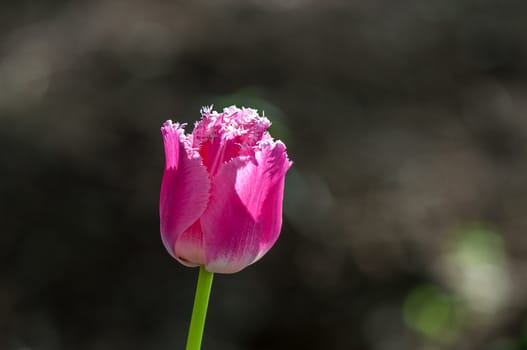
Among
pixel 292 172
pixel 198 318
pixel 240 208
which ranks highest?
pixel 292 172

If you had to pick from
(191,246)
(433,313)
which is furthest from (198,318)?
(433,313)

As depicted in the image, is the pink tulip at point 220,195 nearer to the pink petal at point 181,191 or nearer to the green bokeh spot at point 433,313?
the pink petal at point 181,191

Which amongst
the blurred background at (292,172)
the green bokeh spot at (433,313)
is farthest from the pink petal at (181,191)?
the green bokeh spot at (433,313)

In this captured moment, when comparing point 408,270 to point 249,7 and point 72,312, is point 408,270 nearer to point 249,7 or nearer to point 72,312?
point 72,312

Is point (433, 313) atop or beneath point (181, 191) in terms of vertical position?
atop

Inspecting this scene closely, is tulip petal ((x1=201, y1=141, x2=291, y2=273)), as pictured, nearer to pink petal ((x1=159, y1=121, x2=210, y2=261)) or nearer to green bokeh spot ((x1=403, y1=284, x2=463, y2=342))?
pink petal ((x1=159, y1=121, x2=210, y2=261))

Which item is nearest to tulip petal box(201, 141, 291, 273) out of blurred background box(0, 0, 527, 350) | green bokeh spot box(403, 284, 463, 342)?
blurred background box(0, 0, 527, 350)

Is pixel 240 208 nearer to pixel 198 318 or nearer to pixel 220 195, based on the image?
pixel 220 195

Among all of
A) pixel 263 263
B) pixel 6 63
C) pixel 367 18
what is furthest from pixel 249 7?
pixel 263 263
